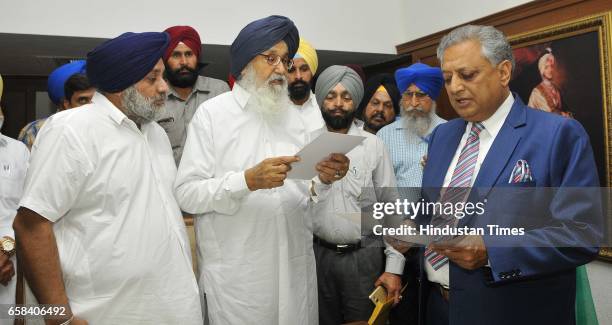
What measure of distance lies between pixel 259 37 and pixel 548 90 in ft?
8.07

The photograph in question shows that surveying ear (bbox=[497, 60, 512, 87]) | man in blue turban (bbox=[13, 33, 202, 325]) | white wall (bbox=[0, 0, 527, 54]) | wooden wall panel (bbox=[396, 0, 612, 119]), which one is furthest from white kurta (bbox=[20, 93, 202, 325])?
wooden wall panel (bbox=[396, 0, 612, 119])

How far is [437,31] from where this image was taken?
4730 mm

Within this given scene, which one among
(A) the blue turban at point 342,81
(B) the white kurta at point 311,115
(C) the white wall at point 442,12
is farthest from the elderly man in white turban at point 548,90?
(B) the white kurta at point 311,115

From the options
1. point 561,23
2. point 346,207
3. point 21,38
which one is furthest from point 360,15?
point 21,38

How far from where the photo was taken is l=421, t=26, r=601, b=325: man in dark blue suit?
1469 mm

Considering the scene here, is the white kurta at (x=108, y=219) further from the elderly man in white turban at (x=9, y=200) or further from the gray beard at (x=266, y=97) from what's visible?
the elderly man in white turban at (x=9, y=200)

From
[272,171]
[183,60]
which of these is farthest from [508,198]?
[183,60]

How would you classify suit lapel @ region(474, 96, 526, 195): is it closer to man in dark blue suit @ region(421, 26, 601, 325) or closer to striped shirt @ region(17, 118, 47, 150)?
man in dark blue suit @ region(421, 26, 601, 325)

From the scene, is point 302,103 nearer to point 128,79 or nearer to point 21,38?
point 128,79

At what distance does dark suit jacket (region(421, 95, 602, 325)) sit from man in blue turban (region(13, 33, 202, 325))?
3.59 ft

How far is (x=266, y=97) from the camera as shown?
2188mm

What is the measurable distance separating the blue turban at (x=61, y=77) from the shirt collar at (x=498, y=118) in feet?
8.73

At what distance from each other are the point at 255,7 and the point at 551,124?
3608mm

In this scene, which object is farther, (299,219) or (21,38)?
(21,38)
